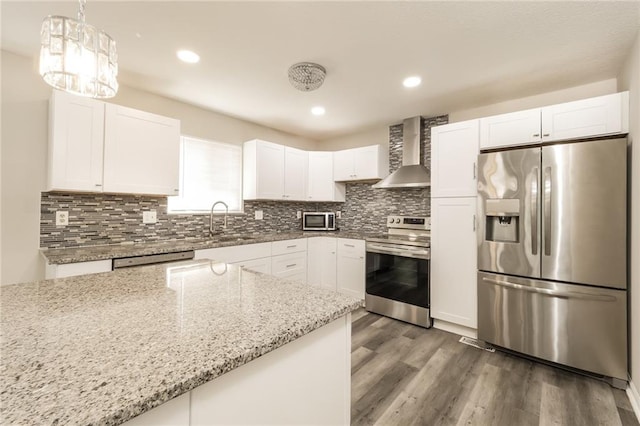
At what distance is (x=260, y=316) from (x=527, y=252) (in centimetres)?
234

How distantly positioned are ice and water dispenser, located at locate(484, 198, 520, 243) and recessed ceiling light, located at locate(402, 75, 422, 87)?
1252mm

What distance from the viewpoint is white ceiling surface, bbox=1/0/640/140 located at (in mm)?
1668

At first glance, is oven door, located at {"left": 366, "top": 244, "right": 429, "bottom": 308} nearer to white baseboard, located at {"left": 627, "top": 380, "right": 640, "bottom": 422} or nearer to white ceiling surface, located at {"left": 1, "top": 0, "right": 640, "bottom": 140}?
white baseboard, located at {"left": 627, "top": 380, "right": 640, "bottom": 422}

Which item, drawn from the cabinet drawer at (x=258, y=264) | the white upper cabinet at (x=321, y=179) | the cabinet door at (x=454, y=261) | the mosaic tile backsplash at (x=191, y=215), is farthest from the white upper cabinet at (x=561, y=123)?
the cabinet drawer at (x=258, y=264)

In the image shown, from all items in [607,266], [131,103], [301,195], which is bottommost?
[607,266]

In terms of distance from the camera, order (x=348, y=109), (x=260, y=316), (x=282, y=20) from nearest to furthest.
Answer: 1. (x=260, y=316)
2. (x=282, y=20)
3. (x=348, y=109)

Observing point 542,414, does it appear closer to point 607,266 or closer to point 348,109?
point 607,266

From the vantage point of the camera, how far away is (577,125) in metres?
2.14

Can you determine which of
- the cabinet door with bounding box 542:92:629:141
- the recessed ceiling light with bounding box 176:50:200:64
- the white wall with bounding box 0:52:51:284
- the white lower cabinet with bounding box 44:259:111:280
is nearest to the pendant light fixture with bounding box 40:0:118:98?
the recessed ceiling light with bounding box 176:50:200:64

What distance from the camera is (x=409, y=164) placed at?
3.51m

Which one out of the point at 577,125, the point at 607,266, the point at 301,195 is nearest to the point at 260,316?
the point at 607,266

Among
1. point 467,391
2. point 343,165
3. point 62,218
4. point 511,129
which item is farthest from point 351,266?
point 62,218

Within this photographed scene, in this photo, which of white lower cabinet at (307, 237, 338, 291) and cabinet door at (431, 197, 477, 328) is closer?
cabinet door at (431, 197, 477, 328)

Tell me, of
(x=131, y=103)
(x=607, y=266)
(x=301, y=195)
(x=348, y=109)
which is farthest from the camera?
(x=301, y=195)
